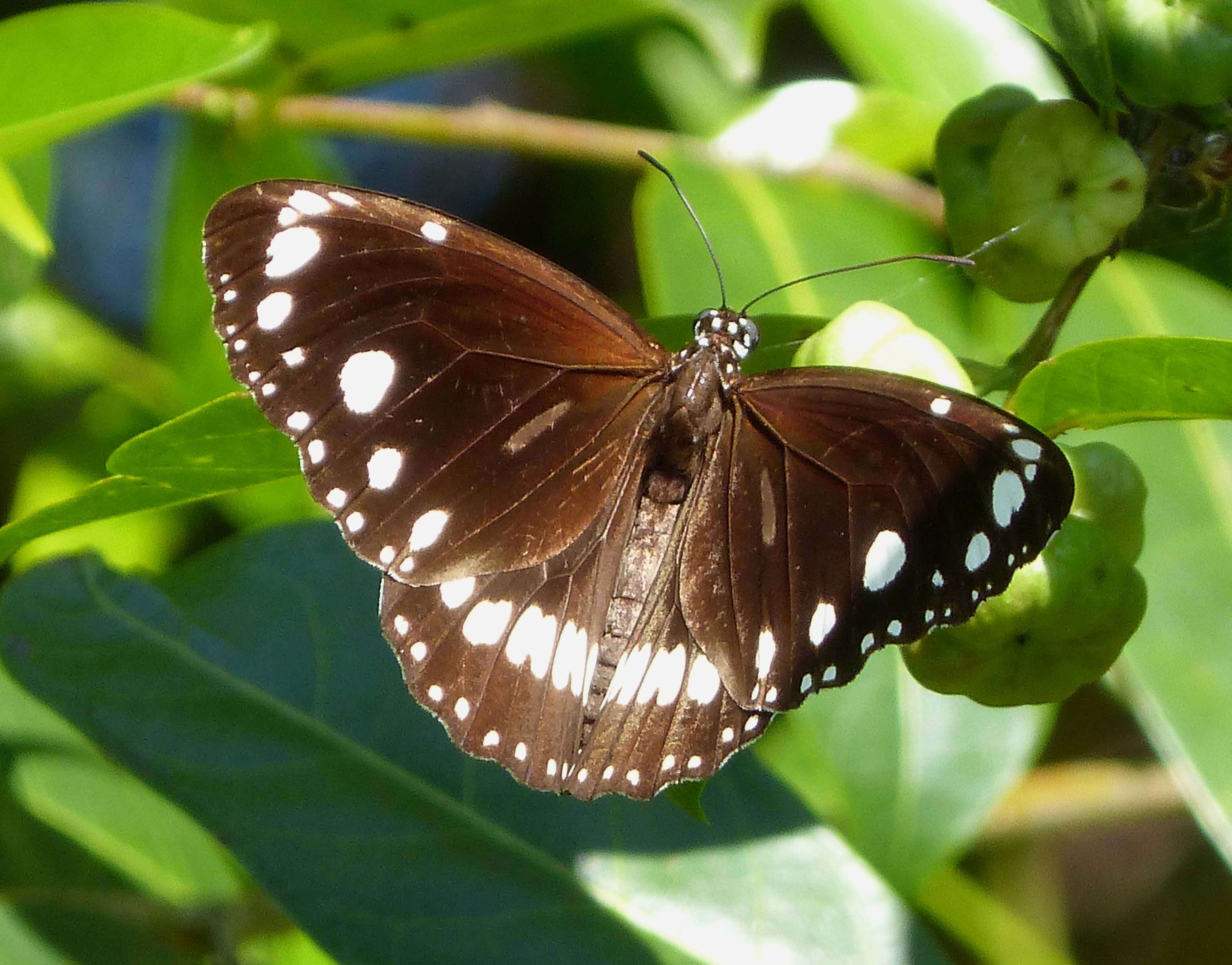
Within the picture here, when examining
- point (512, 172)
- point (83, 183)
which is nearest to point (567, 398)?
point (512, 172)

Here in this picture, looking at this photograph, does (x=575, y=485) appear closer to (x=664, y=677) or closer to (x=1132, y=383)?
(x=664, y=677)

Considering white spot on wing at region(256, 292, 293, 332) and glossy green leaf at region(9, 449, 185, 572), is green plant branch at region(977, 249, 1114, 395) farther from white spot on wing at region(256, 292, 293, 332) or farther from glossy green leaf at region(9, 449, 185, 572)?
glossy green leaf at region(9, 449, 185, 572)

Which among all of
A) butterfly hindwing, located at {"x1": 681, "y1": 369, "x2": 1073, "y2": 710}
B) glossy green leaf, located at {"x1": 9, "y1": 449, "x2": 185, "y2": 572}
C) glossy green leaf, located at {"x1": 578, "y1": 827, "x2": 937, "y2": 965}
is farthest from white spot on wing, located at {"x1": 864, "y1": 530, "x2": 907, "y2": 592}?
glossy green leaf, located at {"x1": 9, "y1": 449, "x2": 185, "y2": 572}

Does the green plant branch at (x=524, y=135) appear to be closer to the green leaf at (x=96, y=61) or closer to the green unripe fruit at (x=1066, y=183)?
the green leaf at (x=96, y=61)

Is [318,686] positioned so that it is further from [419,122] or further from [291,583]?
[419,122]

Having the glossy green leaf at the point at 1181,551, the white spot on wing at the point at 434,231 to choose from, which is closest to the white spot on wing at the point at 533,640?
the white spot on wing at the point at 434,231
